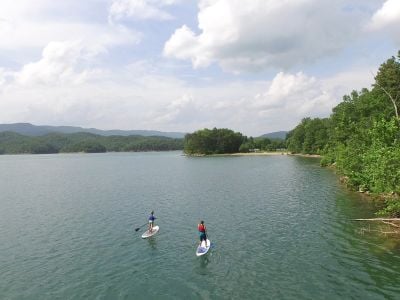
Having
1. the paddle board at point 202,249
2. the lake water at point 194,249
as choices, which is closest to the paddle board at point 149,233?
the lake water at point 194,249

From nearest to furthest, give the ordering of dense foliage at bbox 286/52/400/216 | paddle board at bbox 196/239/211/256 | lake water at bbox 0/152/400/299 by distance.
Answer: lake water at bbox 0/152/400/299 < paddle board at bbox 196/239/211/256 < dense foliage at bbox 286/52/400/216

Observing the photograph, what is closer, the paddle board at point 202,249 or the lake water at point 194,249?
the lake water at point 194,249

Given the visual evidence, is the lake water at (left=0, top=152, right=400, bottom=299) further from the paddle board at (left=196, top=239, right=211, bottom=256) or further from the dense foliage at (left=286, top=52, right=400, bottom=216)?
the dense foliage at (left=286, top=52, right=400, bottom=216)

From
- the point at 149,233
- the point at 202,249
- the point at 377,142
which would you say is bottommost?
the point at 149,233

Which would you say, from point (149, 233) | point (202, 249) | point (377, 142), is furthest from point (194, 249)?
point (377, 142)

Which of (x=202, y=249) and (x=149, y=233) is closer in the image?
(x=202, y=249)

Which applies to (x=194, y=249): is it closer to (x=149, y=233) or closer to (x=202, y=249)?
(x=202, y=249)

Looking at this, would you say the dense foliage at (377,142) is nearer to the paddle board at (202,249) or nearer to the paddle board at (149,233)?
the paddle board at (202,249)

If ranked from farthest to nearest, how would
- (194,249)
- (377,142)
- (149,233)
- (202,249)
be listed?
(377,142) < (149,233) < (194,249) < (202,249)

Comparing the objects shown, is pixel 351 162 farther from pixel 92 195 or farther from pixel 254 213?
pixel 92 195

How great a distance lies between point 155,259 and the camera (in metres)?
33.0

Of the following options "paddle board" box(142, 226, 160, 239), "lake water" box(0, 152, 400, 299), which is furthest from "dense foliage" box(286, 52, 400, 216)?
"paddle board" box(142, 226, 160, 239)

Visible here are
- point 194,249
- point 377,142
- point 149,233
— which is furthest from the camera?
point 377,142

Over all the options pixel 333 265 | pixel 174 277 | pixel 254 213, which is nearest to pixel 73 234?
pixel 174 277
